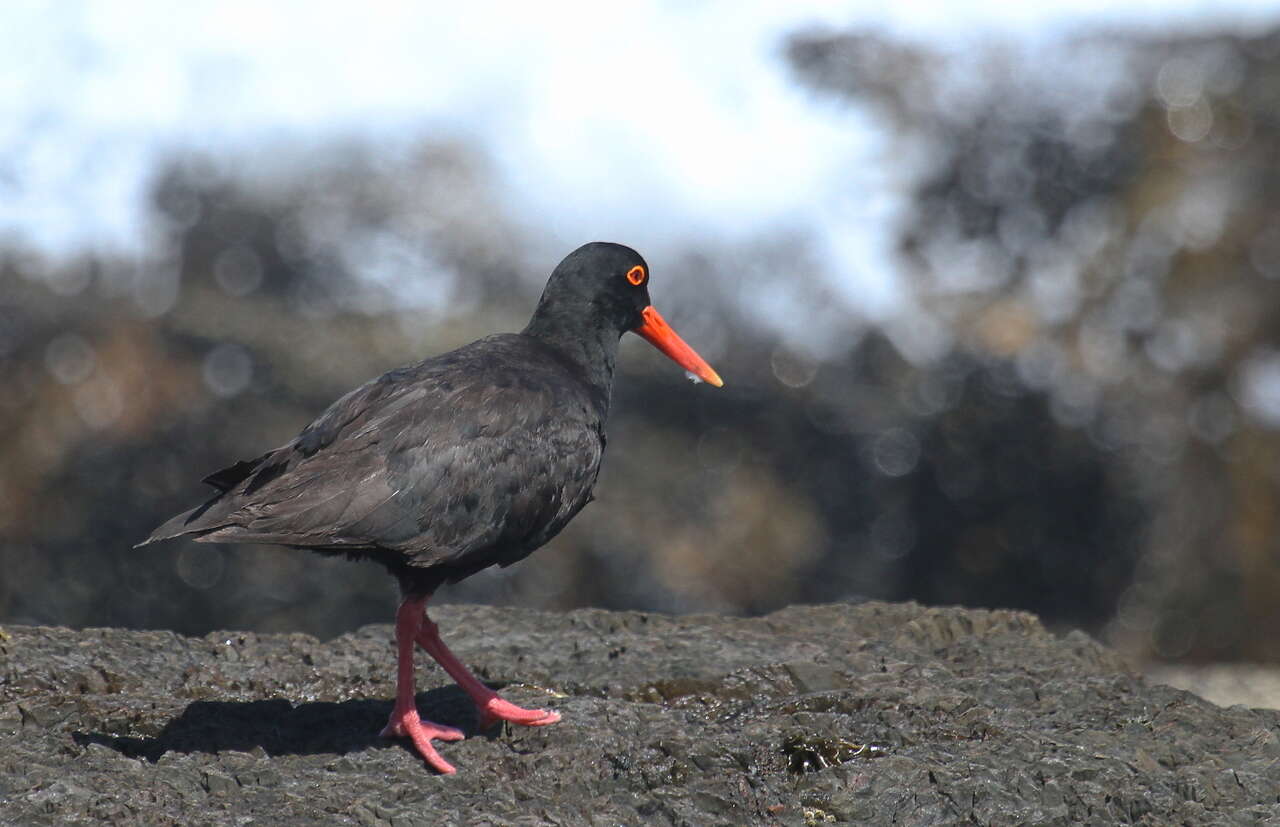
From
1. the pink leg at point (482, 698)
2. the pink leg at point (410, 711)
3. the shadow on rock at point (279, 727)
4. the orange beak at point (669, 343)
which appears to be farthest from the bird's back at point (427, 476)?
the orange beak at point (669, 343)

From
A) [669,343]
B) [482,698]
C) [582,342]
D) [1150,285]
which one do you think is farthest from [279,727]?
[1150,285]

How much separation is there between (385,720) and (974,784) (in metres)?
2.09

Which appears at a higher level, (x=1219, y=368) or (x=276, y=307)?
(x=1219, y=368)

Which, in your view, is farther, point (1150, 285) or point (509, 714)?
point (1150, 285)

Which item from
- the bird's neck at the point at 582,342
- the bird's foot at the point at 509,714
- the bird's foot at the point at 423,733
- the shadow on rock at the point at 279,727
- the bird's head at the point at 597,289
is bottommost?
the shadow on rock at the point at 279,727

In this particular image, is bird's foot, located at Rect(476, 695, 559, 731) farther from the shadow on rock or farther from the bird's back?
the bird's back

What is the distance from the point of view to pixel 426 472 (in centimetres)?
498

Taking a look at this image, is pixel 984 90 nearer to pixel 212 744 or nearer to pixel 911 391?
pixel 911 391

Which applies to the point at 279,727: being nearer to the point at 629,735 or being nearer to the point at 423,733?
the point at 423,733

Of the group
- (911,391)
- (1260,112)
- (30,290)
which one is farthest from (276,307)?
(1260,112)

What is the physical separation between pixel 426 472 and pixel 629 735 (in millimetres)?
1132

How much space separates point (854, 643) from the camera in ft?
21.2

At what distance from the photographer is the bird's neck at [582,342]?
5961 millimetres

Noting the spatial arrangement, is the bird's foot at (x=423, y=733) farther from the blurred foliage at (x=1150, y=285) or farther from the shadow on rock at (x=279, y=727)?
the blurred foliage at (x=1150, y=285)
